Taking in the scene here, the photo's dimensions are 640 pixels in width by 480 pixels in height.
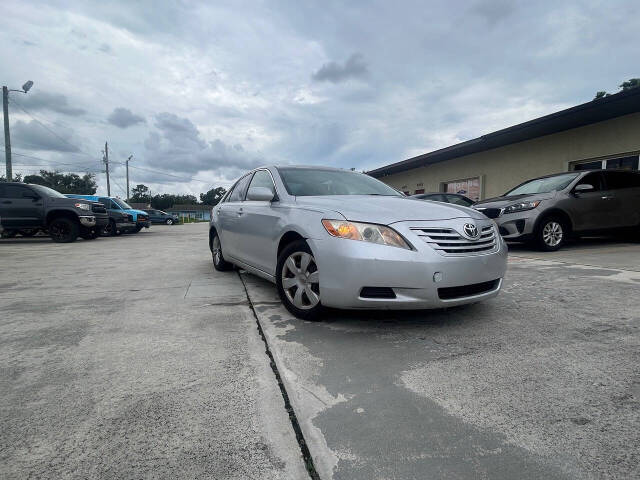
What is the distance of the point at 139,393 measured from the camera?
1889 millimetres

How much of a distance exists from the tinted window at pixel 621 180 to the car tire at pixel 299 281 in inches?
278

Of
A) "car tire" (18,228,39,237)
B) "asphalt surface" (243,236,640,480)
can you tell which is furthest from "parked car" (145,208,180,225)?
"asphalt surface" (243,236,640,480)

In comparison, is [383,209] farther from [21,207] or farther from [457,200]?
[21,207]

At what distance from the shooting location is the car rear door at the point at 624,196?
7086 millimetres

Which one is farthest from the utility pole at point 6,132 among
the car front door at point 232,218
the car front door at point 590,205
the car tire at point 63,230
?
the car front door at point 590,205

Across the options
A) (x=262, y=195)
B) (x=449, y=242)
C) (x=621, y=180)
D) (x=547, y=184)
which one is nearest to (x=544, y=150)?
(x=621, y=180)

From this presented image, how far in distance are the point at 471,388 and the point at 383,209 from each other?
1401mm

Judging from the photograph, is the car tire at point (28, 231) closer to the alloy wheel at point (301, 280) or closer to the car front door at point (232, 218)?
the car front door at point (232, 218)

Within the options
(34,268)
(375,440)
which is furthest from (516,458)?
(34,268)

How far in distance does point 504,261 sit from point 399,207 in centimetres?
98

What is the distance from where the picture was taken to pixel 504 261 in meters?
3.02

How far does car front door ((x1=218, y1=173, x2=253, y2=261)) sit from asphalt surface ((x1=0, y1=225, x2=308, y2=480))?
41.4 inches

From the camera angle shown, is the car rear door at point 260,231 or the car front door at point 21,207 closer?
the car rear door at point 260,231

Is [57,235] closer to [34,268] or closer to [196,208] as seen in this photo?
[34,268]
